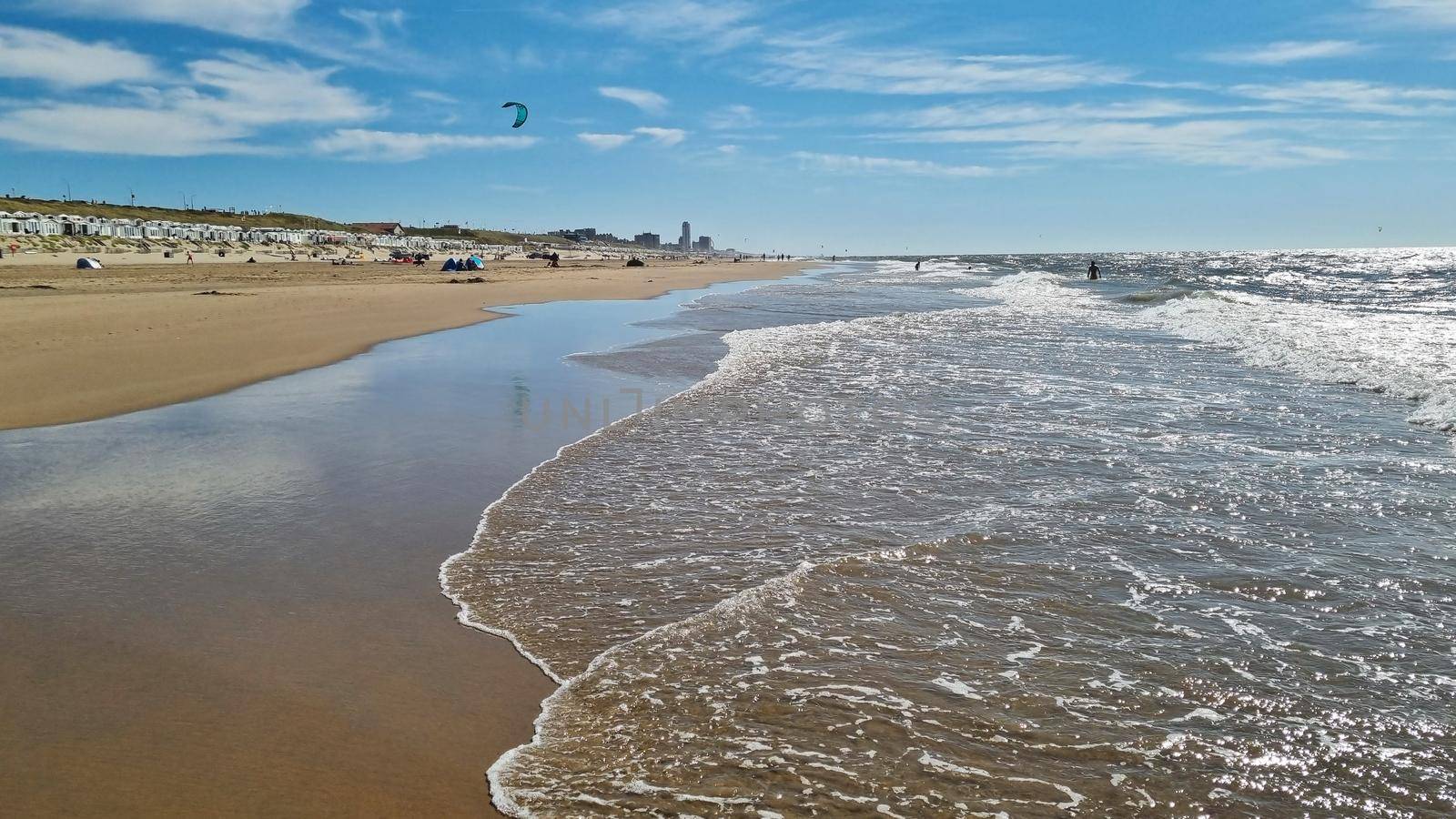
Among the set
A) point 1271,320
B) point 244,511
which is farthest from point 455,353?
point 1271,320

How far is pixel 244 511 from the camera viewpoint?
6297 mm

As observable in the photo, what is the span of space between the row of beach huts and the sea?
87867 mm

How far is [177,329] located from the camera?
17.3 metres

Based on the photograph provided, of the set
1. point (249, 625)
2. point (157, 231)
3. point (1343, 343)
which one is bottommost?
point (249, 625)

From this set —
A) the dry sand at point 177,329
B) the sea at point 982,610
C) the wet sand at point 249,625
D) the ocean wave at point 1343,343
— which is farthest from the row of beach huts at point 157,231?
the sea at point 982,610

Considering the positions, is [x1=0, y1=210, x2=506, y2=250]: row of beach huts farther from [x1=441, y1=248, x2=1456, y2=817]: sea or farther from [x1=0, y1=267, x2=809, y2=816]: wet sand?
[x1=441, y1=248, x2=1456, y2=817]: sea

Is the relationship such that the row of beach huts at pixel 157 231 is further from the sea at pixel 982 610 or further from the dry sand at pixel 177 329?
the sea at pixel 982 610

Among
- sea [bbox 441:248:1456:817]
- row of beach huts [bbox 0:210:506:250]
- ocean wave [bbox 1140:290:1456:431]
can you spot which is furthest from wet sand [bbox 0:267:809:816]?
row of beach huts [bbox 0:210:506:250]

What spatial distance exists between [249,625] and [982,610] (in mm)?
4125

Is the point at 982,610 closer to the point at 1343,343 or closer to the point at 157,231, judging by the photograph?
the point at 1343,343

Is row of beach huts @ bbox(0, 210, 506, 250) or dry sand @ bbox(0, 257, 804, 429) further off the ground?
row of beach huts @ bbox(0, 210, 506, 250)

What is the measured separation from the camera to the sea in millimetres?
3285

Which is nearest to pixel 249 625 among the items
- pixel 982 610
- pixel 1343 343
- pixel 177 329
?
pixel 982 610

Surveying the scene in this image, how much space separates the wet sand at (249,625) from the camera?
3184mm
